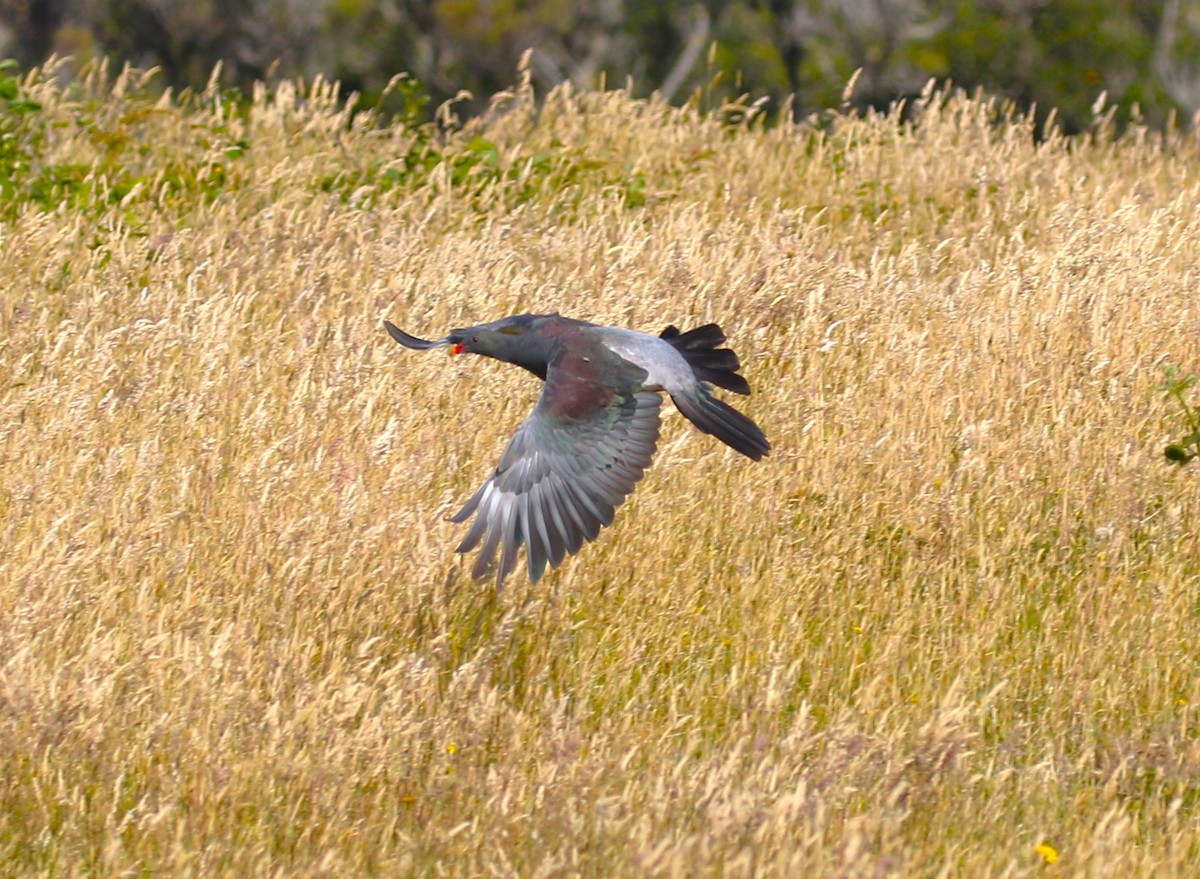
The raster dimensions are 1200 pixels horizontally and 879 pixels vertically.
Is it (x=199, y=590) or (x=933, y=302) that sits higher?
(x=933, y=302)

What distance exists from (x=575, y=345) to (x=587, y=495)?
0.72m

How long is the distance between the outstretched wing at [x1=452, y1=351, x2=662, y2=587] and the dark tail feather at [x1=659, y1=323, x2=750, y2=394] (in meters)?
0.62

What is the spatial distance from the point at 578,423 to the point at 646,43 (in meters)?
16.3

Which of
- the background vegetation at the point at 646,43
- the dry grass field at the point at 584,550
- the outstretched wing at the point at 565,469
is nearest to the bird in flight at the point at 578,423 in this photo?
the outstretched wing at the point at 565,469

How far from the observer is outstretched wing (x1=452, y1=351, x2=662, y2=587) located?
4.72 meters

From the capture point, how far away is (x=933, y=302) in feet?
23.5

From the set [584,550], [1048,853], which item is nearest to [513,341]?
[584,550]

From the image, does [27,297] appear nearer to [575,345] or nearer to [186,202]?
[186,202]

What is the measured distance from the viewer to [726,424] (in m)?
5.54

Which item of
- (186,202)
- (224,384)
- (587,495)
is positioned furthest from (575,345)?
(186,202)

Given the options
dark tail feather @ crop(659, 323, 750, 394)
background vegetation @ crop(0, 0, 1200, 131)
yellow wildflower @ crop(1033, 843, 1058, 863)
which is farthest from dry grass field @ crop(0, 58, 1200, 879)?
background vegetation @ crop(0, 0, 1200, 131)

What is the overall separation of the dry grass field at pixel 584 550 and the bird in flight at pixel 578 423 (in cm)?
16

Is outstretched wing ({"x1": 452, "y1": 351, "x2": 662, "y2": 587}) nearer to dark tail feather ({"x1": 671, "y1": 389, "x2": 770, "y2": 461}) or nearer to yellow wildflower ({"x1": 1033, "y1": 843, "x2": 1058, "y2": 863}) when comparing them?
dark tail feather ({"x1": 671, "y1": 389, "x2": 770, "y2": 461})

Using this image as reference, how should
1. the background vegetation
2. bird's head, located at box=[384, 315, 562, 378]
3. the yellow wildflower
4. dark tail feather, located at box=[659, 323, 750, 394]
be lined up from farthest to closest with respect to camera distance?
the background vegetation
dark tail feather, located at box=[659, 323, 750, 394]
bird's head, located at box=[384, 315, 562, 378]
the yellow wildflower
